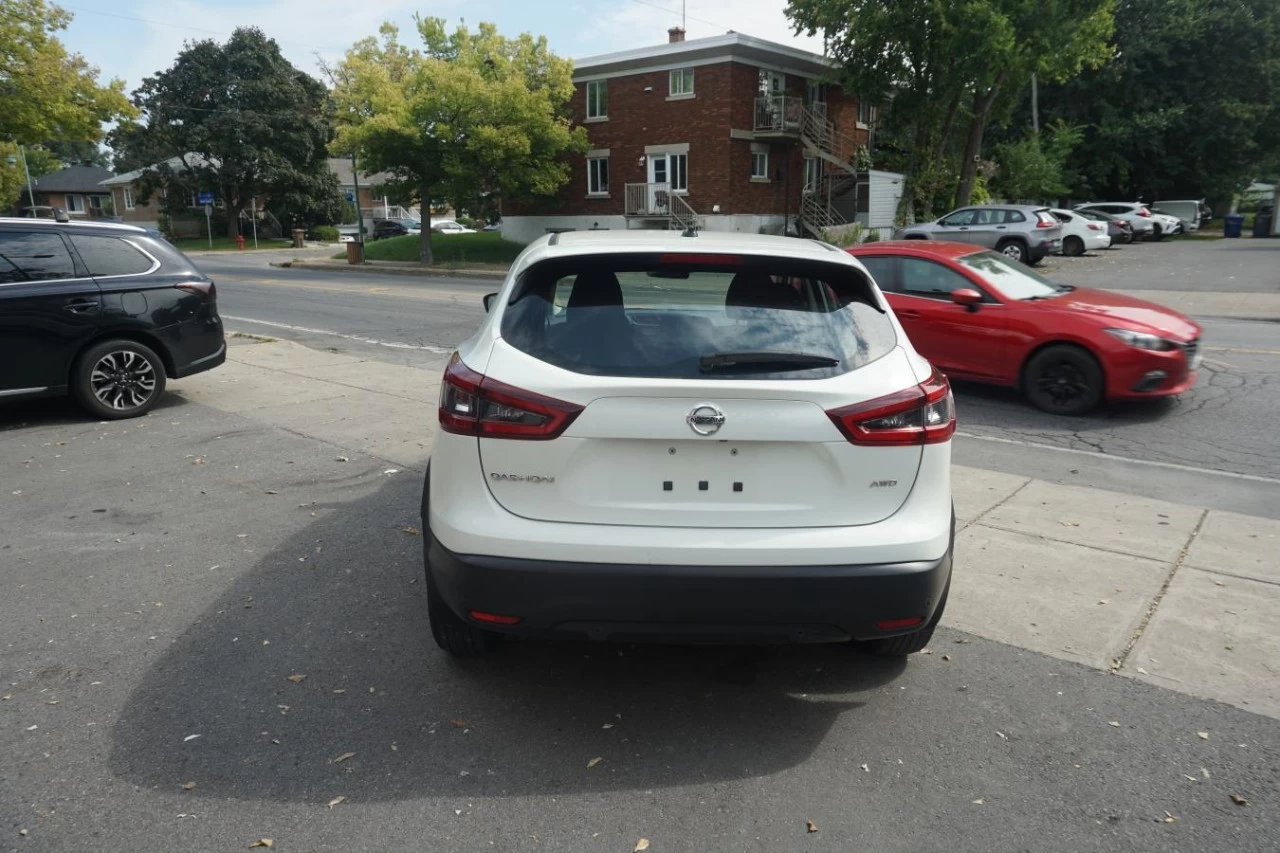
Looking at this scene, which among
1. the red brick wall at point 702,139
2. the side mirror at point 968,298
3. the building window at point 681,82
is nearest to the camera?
the side mirror at point 968,298

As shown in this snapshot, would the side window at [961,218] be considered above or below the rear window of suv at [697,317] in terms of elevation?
above

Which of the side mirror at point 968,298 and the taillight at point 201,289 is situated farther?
the side mirror at point 968,298

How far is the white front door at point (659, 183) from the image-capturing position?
3569 cm

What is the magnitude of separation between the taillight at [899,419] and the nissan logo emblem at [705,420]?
358 millimetres

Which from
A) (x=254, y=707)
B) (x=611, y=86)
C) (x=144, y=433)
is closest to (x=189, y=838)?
(x=254, y=707)

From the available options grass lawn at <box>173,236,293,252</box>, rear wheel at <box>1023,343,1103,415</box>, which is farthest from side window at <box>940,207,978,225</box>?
grass lawn at <box>173,236,293,252</box>

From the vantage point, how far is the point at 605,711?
3.46m

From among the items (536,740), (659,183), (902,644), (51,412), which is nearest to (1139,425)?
(902,644)

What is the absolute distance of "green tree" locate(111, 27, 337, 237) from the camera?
56.7 m

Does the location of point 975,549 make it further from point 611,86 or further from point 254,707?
point 611,86

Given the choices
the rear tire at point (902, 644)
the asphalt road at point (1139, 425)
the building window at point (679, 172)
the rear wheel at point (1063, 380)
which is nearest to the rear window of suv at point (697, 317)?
the rear tire at point (902, 644)

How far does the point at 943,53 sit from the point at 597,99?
573 inches

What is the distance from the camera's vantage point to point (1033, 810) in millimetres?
2885

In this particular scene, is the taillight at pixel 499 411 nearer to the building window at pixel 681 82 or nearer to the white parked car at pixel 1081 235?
the white parked car at pixel 1081 235
